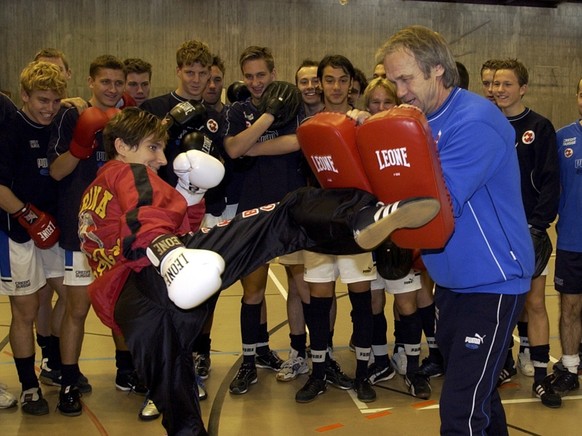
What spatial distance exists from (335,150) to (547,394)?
2301mm

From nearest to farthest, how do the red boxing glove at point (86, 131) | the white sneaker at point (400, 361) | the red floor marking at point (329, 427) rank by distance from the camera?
the red floor marking at point (329, 427), the red boxing glove at point (86, 131), the white sneaker at point (400, 361)

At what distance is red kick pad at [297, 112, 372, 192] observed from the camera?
247 cm

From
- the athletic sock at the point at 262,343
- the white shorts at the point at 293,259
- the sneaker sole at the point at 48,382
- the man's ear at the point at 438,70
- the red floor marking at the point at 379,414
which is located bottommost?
the sneaker sole at the point at 48,382

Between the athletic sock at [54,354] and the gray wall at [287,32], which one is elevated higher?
the gray wall at [287,32]

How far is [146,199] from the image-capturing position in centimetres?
255

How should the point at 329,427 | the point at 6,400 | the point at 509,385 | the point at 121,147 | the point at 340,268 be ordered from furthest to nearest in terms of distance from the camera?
the point at 509,385 < the point at 340,268 < the point at 6,400 < the point at 329,427 < the point at 121,147

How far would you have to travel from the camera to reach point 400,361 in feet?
14.5

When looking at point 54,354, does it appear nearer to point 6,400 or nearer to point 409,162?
point 6,400

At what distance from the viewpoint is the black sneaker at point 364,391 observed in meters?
3.98

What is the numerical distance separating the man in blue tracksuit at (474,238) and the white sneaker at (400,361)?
1.96 m

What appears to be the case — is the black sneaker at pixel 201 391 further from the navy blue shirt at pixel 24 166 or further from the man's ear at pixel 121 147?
the man's ear at pixel 121 147

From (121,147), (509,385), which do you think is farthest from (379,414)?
(121,147)

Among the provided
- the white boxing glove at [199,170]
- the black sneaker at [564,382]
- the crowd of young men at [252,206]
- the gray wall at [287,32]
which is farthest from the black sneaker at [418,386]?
the gray wall at [287,32]

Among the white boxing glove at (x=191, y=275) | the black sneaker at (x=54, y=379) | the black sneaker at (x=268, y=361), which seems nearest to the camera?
the white boxing glove at (x=191, y=275)
